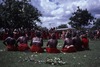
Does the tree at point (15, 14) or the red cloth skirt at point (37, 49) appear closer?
the red cloth skirt at point (37, 49)

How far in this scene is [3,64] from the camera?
12852mm

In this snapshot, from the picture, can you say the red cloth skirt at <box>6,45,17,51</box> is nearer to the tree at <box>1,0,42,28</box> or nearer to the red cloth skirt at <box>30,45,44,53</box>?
the red cloth skirt at <box>30,45,44,53</box>

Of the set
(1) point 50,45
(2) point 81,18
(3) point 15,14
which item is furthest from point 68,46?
(2) point 81,18

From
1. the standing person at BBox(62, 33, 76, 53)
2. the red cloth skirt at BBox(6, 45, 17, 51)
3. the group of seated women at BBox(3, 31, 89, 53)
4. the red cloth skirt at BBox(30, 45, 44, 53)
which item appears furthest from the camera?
the red cloth skirt at BBox(6, 45, 17, 51)

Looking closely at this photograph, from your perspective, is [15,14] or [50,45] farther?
[15,14]

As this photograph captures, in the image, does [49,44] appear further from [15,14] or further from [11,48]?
[15,14]

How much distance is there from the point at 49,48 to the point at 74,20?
265 ft

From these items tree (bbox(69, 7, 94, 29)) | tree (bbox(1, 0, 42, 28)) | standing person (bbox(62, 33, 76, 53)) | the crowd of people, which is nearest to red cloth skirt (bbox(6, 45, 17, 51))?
the crowd of people

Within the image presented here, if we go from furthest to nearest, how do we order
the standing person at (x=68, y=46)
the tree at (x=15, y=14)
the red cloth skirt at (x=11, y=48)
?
the tree at (x=15, y=14) → the red cloth skirt at (x=11, y=48) → the standing person at (x=68, y=46)

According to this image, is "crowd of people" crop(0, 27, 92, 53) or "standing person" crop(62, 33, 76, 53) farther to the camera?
"standing person" crop(62, 33, 76, 53)

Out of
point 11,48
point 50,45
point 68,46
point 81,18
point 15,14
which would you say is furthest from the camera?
point 81,18

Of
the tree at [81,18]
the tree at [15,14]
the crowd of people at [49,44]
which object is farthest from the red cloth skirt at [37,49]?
the tree at [81,18]

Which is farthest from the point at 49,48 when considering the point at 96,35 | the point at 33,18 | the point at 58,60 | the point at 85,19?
the point at 85,19

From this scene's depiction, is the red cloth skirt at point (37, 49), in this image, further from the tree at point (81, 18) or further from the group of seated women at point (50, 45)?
the tree at point (81, 18)
